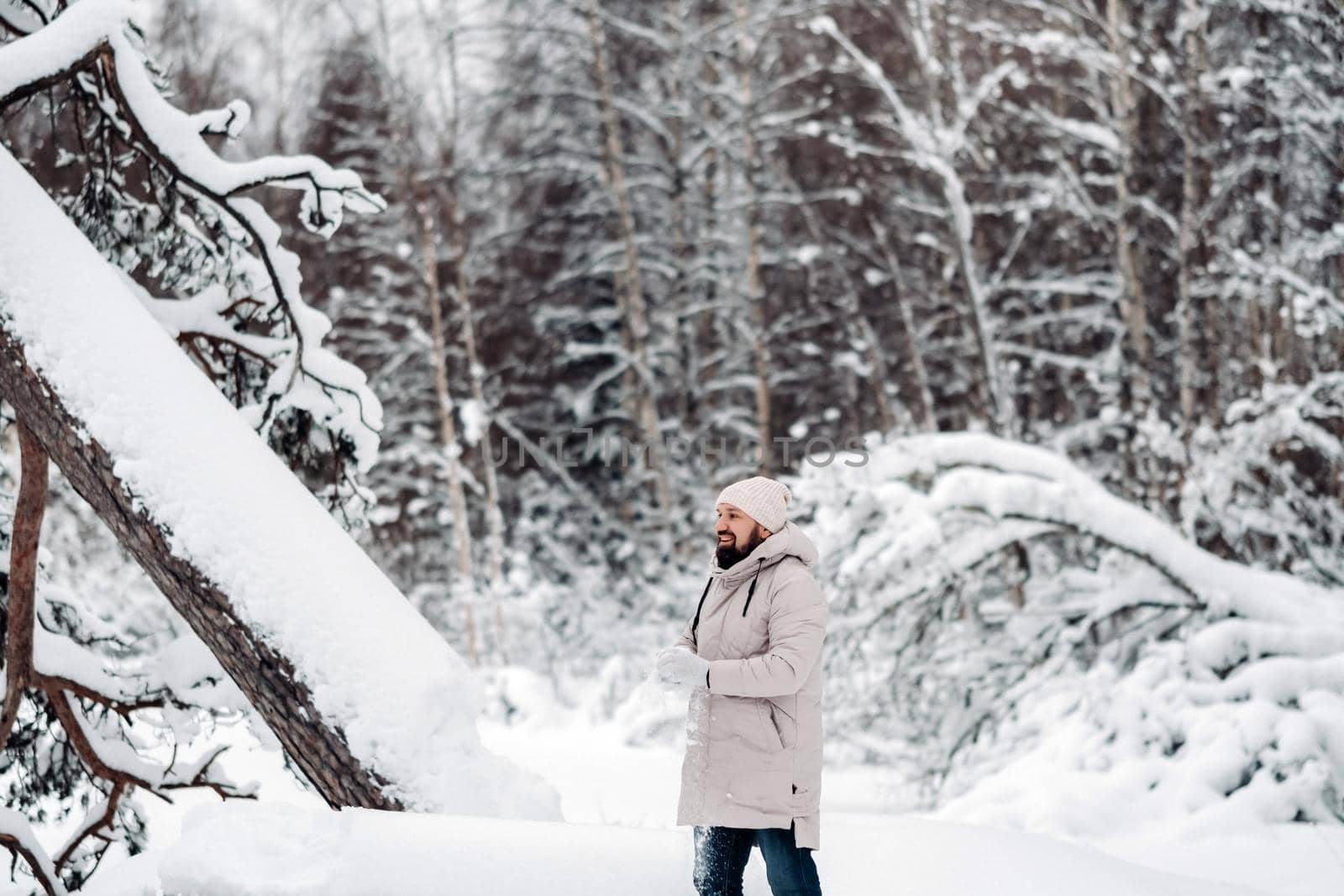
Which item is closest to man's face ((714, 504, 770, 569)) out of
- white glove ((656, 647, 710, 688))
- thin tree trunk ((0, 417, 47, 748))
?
white glove ((656, 647, 710, 688))

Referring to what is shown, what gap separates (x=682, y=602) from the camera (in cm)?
1121

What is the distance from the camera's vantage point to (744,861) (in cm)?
274

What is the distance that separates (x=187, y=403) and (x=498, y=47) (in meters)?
10.7

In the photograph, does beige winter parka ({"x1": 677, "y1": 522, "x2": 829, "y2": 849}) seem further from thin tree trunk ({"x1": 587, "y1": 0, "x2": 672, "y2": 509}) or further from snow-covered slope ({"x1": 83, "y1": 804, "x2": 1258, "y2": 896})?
thin tree trunk ({"x1": 587, "y1": 0, "x2": 672, "y2": 509})

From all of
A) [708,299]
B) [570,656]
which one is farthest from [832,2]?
[570,656]

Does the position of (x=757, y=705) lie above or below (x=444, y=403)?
below

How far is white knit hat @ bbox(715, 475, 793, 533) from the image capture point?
8.98ft

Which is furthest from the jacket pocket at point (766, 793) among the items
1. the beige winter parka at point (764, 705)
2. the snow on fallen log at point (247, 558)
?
the snow on fallen log at point (247, 558)

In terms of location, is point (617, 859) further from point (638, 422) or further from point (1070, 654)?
point (638, 422)

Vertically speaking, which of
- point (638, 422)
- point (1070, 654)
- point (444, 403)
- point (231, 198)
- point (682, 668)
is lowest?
point (682, 668)

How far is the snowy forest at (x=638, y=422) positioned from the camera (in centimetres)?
300

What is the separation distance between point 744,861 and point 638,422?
10.5 metres

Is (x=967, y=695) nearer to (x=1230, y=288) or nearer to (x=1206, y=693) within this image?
(x=1206, y=693)

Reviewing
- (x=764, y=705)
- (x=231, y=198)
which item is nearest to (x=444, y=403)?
(x=231, y=198)
